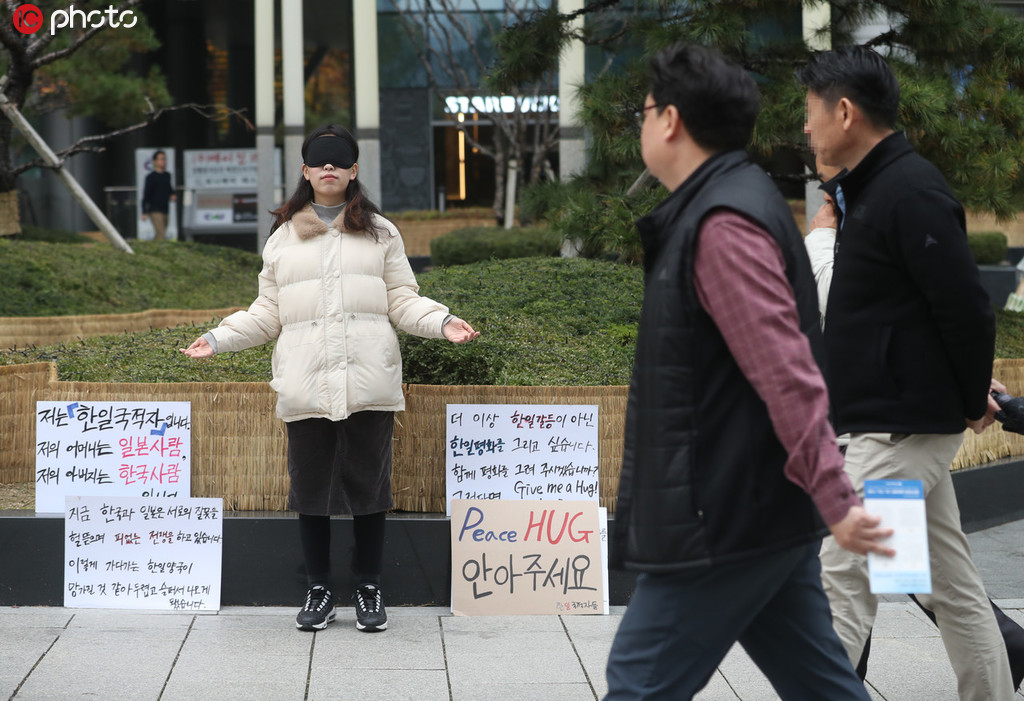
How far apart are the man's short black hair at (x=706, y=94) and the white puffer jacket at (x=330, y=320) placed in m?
2.18

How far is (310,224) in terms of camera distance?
4.40 meters

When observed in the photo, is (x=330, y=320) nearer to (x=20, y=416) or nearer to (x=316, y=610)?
(x=316, y=610)

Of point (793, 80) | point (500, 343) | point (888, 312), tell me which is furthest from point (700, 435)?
point (793, 80)

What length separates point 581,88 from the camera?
6.82 meters

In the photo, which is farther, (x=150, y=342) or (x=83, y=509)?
(x=150, y=342)

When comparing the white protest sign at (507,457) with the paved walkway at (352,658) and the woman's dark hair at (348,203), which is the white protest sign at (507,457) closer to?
the paved walkway at (352,658)

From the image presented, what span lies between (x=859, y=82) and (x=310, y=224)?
7.08 feet

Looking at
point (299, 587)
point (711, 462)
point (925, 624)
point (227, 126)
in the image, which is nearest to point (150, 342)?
point (299, 587)

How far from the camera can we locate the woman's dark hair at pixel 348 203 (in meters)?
4.41

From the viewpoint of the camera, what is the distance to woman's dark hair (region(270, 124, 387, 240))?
14.5ft

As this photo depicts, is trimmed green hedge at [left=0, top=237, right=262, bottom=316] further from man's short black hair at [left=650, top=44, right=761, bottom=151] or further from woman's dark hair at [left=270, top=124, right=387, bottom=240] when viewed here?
man's short black hair at [left=650, top=44, right=761, bottom=151]

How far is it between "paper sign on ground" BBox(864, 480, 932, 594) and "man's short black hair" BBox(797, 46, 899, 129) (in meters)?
1.21

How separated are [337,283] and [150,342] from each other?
9.44ft

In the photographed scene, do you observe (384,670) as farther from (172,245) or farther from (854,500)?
(172,245)
